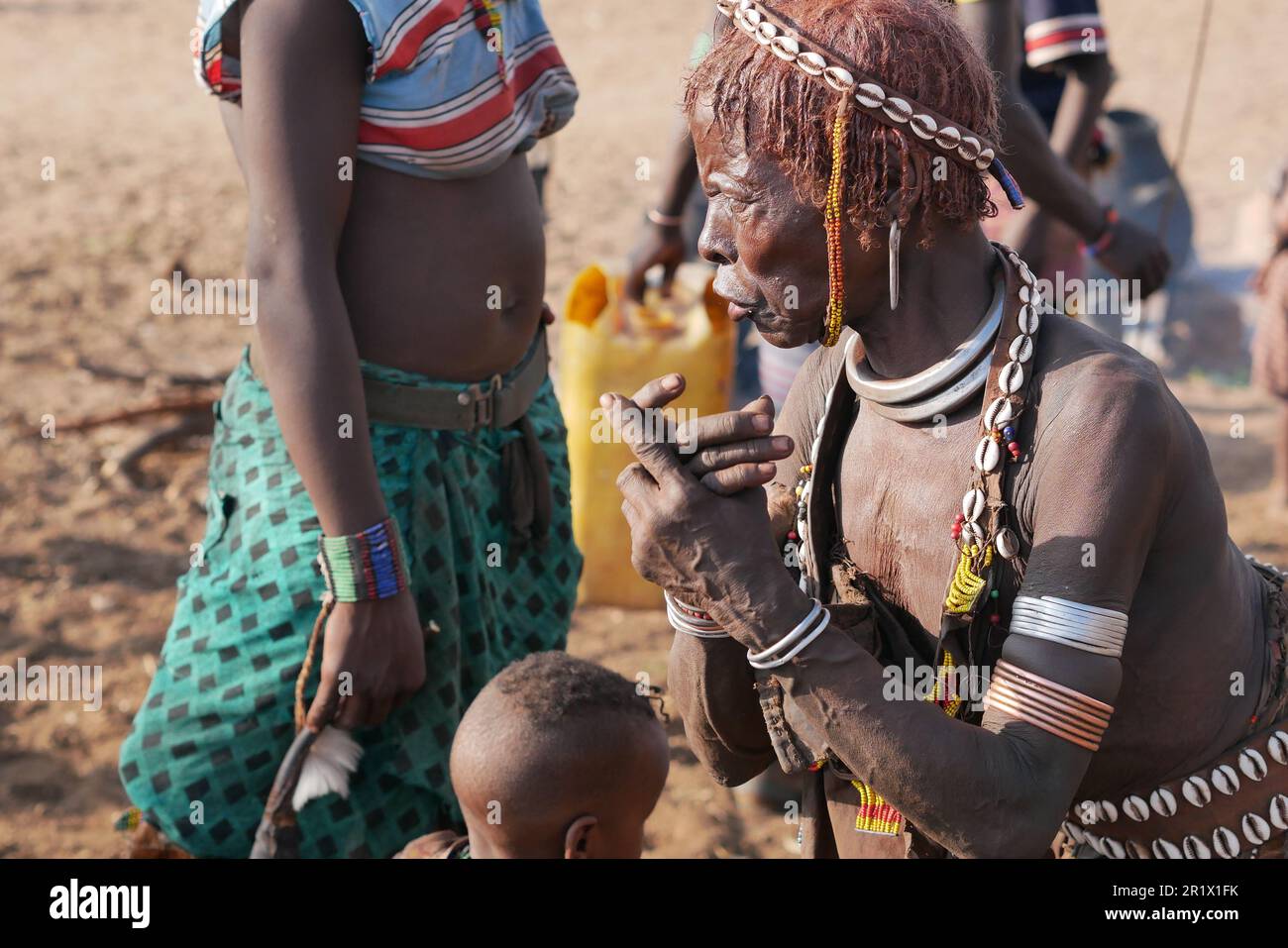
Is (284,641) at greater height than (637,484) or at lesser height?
lesser

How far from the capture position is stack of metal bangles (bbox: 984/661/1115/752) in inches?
73.0

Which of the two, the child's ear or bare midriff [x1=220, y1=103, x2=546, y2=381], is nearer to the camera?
the child's ear

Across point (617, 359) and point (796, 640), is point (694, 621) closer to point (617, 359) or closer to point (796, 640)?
point (796, 640)

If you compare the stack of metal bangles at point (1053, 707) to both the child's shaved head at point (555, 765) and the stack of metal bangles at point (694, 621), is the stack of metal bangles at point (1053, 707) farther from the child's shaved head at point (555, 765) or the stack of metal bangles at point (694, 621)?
the child's shaved head at point (555, 765)

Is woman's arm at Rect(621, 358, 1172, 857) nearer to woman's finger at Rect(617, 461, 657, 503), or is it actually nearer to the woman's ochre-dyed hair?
woman's finger at Rect(617, 461, 657, 503)

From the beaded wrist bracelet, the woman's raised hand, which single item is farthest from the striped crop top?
the woman's raised hand

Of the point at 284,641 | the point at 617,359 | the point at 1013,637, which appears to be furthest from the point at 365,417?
the point at 617,359

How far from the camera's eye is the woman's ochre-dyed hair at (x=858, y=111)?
6.16ft

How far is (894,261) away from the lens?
1960 millimetres

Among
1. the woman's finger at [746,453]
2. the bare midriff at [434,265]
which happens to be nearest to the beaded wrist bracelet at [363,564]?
the bare midriff at [434,265]

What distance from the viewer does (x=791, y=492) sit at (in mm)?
2281

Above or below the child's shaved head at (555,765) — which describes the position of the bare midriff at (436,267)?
above

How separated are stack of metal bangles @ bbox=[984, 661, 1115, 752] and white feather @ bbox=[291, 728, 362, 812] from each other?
4.62ft

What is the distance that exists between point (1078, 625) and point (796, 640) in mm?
374
